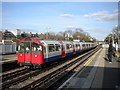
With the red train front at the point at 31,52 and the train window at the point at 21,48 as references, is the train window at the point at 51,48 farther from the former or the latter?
the train window at the point at 21,48

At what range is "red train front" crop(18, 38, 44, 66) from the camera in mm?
10789

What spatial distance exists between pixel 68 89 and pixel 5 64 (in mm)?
7830

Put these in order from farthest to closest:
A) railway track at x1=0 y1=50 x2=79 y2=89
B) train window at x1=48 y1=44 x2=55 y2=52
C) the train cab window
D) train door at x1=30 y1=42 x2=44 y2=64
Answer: train window at x1=48 y1=44 x2=55 y2=52
the train cab window
train door at x1=30 y1=42 x2=44 y2=64
railway track at x1=0 y1=50 x2=79 y2=89

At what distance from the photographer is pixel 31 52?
11047mm

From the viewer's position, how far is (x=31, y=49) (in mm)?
11148

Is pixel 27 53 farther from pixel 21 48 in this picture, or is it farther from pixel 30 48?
pixel 21 48

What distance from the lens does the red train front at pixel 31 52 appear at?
10789 millimetres

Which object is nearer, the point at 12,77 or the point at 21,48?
the point at 12,77

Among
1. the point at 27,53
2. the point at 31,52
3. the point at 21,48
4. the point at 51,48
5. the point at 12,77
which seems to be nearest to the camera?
the point at 12,77

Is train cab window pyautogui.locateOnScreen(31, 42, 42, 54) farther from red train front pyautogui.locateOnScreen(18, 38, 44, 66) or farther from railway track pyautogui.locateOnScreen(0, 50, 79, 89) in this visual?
railway track pyautogui.locateOnScreen(0, 50, 79, 89)

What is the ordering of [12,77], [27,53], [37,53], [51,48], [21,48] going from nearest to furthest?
[12,77]
[37,53]
[27,53]
[21,48]
[51,48]

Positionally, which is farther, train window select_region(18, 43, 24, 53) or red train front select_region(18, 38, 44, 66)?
train window select_region(18, 43, 24, 53)

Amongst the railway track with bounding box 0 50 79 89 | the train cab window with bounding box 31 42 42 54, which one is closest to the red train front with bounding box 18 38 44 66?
the train cab window with bounding box 31 42 42 54

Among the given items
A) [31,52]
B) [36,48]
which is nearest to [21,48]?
[31,52]
